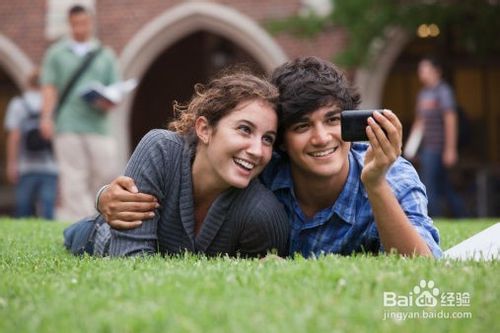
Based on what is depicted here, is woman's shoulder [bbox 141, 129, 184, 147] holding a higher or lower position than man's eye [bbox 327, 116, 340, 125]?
lower

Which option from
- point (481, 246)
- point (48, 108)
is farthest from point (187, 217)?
point (48, 108)

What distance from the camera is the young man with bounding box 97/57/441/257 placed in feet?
12.7

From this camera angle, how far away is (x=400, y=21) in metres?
12.4

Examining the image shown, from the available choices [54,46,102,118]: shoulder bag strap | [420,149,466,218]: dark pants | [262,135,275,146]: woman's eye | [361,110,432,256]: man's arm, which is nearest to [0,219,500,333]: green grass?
[361,110,432,256]: man's arm

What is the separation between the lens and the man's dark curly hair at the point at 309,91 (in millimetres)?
4211

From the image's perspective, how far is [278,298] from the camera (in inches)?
119

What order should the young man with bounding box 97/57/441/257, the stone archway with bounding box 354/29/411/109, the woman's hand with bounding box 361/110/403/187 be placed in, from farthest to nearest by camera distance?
the stone archway with bounding box 354/29/411/109, the young man with bounding box 97/57/441/257, the woman's hand with bounding box 361/110/403/187

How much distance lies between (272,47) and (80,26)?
4985mm

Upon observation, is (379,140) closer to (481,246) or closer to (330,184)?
(330,184)

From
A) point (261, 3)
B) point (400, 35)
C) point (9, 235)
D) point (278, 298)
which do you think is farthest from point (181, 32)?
point (278, 298)

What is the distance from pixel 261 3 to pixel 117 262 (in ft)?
33.0

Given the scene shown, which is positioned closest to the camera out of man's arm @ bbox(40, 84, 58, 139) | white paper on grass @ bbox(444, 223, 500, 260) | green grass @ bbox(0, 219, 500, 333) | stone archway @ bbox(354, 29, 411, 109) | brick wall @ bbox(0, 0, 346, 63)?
green grass @ bbox(0, 219, 500, 333)

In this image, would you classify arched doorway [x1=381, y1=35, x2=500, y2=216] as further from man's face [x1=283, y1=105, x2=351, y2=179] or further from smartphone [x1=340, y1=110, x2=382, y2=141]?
smartphone [x1=340, y1=110, x2=382, y2=141]

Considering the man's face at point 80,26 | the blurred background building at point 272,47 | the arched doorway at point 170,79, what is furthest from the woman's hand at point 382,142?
the arched doorway at point 170,79
